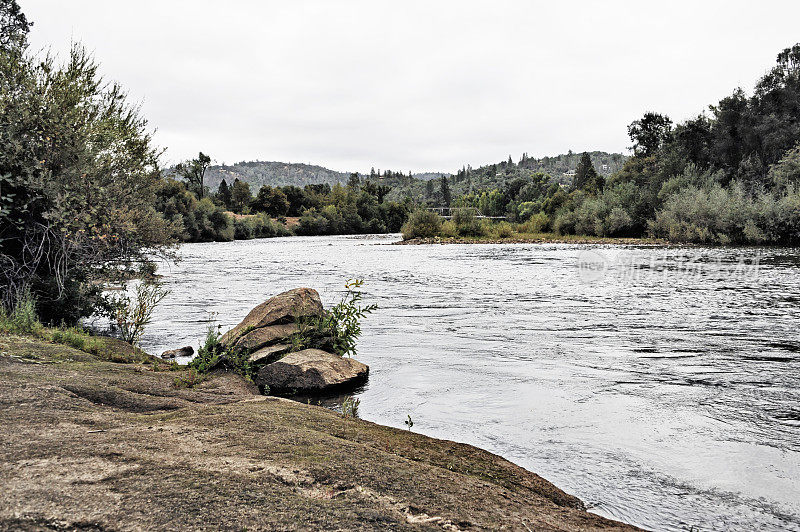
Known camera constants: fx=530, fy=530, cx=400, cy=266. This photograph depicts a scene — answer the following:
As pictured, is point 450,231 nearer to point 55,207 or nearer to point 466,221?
point 466,221

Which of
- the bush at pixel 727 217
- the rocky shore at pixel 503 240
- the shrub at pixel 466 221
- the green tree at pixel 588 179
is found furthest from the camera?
the green tree at pixel 588 179

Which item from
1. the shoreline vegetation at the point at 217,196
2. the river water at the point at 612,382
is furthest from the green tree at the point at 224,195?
the river water at the point at 612,382

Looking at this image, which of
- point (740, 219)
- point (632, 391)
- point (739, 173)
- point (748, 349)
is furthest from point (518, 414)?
point (739, 173)

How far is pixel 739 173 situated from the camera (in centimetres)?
5584

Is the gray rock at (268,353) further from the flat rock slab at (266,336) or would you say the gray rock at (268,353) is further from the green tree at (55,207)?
the green tree at (55,207)

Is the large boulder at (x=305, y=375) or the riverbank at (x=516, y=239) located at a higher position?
the riverbank at (x=516, y=239)

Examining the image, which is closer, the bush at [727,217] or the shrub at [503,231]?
the bush at [727,217]

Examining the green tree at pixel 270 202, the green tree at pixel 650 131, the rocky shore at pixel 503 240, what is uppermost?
the green tree at pixel 650 131

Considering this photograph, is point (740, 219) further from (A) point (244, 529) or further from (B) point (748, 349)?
(A) point (244, 529)

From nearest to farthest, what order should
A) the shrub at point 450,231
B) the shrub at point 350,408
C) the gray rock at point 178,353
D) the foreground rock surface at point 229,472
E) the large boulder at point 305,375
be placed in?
the foreground rock surface at point 229,472 → the shrub at point 350,408 → the large boulder at point 305,375 → the gray rock at point 178,353 → the shrub at point 450,231

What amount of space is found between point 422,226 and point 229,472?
213 ft

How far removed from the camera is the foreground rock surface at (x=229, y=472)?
295 cm

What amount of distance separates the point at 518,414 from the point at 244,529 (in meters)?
4.67

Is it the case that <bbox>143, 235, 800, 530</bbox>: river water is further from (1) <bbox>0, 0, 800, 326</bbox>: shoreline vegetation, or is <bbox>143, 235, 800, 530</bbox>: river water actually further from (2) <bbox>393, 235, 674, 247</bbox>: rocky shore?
(2) <bbox>393, 235, 674, 247</bbox>: rocky shore
